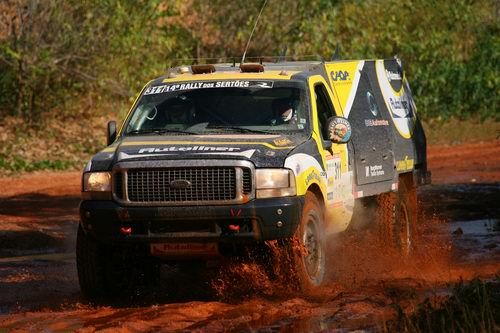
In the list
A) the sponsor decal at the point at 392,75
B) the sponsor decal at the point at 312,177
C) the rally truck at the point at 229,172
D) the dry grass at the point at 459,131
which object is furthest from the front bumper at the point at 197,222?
the dry grass at the point at 459,131

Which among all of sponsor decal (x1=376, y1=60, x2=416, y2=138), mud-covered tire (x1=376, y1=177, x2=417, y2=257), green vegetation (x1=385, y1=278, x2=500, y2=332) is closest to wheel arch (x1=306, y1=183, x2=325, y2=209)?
green vegetation (x1=385, y1=278, x2=500, y2=332)

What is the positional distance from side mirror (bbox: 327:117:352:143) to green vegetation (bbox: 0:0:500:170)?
33.9ft

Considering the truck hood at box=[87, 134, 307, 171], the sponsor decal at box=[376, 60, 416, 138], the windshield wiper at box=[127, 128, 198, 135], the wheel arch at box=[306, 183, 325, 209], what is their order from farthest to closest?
the sponsor decal at box=[376, 60, 416, 138] → the windshield wiper at box=[127, 128, 198, 135] → the wheel arch at box=[306, 183, 325, 209] → the truck hood at box=[87, 134, 307, 171]

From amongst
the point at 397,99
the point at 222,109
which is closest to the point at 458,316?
the point at 222,109

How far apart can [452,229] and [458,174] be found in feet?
27.6

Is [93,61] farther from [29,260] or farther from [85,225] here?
Result: [85,225]

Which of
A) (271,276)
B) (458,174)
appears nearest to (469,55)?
(458,174)

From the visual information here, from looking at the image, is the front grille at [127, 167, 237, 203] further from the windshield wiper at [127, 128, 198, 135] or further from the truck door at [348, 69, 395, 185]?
the truck door at [348, 69, 395, 185]

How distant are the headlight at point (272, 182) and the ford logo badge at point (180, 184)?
1.77 feet

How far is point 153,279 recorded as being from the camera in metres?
11.1

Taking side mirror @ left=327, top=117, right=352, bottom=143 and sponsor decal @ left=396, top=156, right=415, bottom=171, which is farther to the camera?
sponsor decal @ left=396, top=156, right=415, bottom=171

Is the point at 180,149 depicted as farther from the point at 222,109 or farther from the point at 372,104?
the point at 372,104

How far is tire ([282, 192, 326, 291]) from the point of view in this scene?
10.0 meters

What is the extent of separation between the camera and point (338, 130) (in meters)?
10.8
